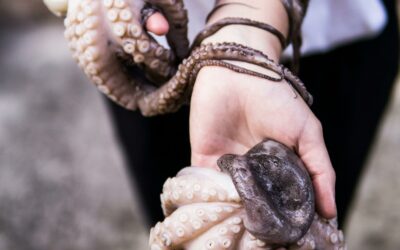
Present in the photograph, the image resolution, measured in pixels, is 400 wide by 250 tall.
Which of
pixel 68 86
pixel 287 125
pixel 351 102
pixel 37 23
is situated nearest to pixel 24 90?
pixel 68 86

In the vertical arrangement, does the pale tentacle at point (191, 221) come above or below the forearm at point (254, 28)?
below

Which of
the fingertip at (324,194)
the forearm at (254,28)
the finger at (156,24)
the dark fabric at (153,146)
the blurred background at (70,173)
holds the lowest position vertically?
the blurred background at (70,173)

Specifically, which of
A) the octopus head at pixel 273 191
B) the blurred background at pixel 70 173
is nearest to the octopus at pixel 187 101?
the octopus head at pixel 273 191

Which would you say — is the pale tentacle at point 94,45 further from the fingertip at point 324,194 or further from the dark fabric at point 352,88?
the dark fabric at point 352,88

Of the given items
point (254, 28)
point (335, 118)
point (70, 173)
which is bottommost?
point (70, 173)

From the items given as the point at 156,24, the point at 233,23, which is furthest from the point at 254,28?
the point at 156,24

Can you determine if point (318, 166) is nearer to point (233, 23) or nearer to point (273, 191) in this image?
point (273, 191)
